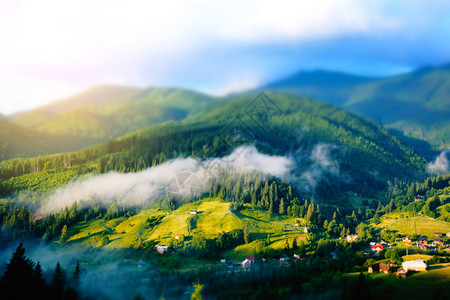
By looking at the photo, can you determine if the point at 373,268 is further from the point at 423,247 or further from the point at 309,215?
the point at 309,215

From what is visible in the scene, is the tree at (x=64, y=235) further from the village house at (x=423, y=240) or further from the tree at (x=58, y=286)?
the village house at (x=423, y=240)

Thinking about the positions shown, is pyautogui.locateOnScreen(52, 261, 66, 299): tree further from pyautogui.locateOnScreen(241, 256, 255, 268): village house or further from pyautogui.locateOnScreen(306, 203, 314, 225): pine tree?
pyautogui.locateOnScreen(306, 203, 314, 225): pine tree

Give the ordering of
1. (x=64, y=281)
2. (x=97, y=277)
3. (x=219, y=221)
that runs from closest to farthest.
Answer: (x=64, y=281), (x=97, y=277), (x=219, y=221)

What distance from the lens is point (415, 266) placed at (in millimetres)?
83375

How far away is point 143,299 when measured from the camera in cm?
7606

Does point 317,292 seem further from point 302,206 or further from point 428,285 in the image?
point 302,206

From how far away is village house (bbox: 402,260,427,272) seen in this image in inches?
3241

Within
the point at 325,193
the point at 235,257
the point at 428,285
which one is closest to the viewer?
the point at 428,285

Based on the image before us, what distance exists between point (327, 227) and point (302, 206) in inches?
663

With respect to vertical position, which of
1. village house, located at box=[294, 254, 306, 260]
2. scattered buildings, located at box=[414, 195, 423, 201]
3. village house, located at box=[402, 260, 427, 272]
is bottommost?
village house, located at box=[294, 254, 306, 260]

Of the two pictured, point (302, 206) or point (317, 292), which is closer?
point (317, 292)

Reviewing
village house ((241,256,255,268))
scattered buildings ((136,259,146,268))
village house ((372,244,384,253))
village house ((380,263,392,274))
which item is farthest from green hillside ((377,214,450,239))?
scattered buildings ((136,259,146,268))

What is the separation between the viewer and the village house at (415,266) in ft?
270

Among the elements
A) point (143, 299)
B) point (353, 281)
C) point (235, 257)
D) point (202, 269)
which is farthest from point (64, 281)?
point (353, 281)
